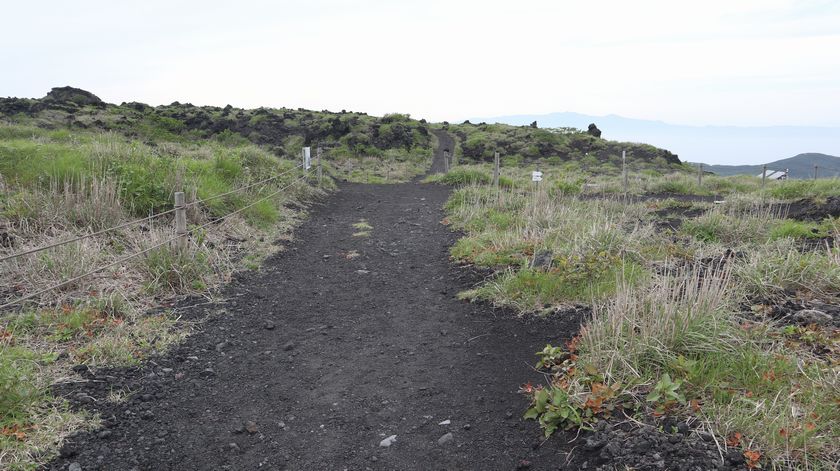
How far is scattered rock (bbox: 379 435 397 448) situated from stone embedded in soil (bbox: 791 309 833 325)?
3.43 meters

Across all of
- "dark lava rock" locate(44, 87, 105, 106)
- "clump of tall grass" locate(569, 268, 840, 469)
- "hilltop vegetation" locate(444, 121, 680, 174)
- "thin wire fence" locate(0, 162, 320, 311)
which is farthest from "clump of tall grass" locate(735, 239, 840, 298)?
"dark lava rock" locate(44, 87, 105, 106)

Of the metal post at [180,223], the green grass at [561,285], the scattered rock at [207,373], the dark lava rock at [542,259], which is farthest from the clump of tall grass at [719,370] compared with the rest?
the metal post at [180,223]

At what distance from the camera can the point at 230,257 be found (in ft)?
25.5

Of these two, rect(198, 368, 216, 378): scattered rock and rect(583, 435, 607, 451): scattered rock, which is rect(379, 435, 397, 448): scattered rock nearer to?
rect(583, 435, 607, 451): scattered rock

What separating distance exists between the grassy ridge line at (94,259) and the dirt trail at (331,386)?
0.84 ft

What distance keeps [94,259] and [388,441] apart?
14.2 feet

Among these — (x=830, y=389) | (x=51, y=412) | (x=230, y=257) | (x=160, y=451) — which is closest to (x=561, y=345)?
(x=830, y=389)

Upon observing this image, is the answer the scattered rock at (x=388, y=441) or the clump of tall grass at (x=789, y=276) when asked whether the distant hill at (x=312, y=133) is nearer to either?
the clump of tall grass at (x=789, y=276)

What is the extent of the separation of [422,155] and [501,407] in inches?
1097

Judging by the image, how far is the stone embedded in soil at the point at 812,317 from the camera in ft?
14.4

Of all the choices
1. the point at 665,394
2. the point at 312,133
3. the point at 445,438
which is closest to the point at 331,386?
the point at 445,438

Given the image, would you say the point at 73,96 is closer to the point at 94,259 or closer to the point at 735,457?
the point at 94,259

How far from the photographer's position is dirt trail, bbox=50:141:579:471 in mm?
3410

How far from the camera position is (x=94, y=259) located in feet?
19.9
